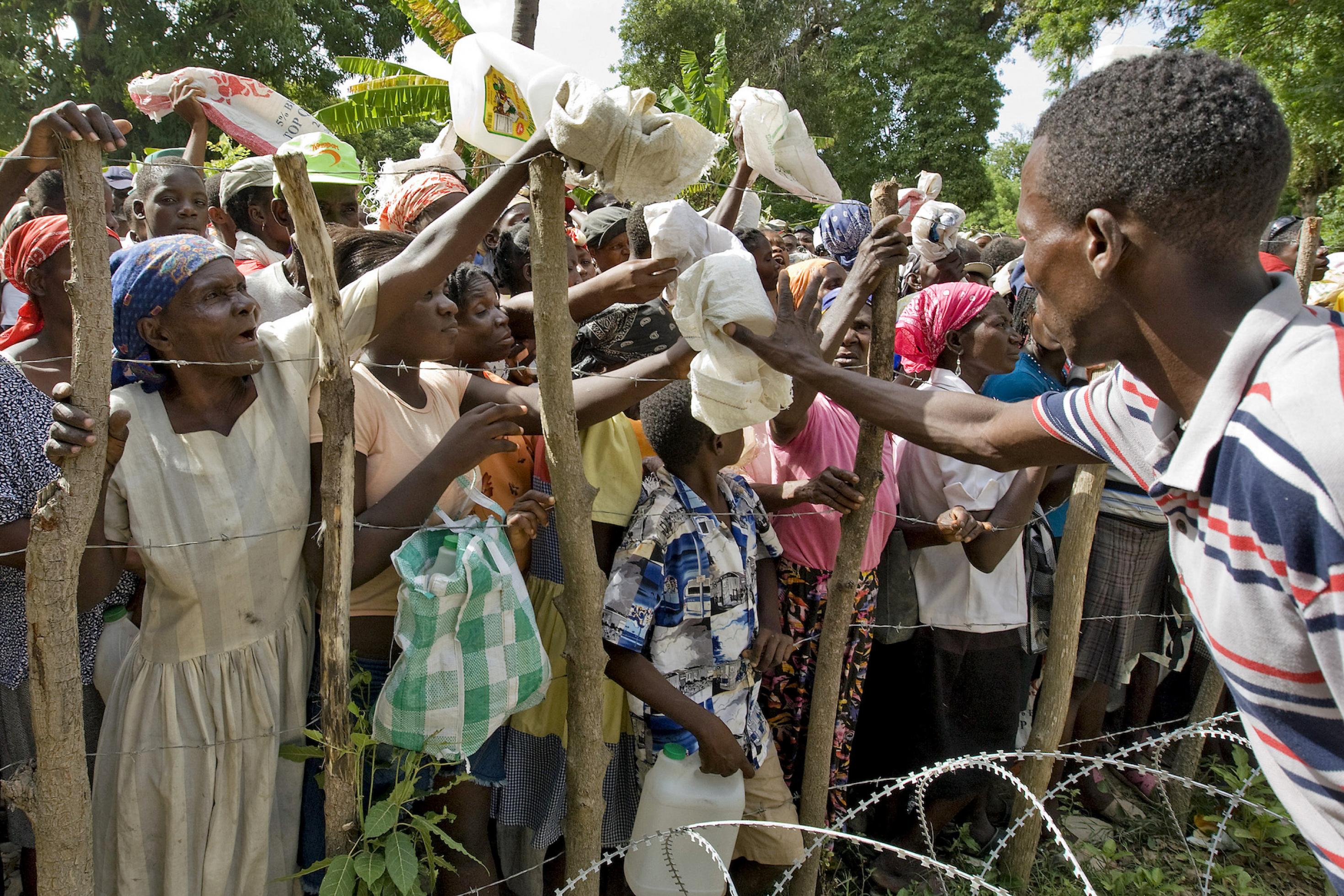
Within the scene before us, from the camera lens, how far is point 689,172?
1908 mm

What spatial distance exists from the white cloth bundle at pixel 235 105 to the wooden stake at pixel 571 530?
273 centimetres

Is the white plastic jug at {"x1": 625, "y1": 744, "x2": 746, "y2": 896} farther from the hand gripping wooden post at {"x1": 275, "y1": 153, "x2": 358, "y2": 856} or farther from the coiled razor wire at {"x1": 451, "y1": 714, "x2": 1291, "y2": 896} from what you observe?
the hand gripping wooden post at {"x1": 275, "y1": 153, "x2": 358, "y2": 856}

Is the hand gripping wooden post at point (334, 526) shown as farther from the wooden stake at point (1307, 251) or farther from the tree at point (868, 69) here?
the tree at point (868, 69)

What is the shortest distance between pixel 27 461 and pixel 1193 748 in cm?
416

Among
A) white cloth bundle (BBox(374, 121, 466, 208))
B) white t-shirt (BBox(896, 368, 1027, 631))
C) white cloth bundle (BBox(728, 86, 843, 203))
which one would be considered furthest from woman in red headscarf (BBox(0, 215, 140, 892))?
white t-shirt (BBox(896, 368, 1027, 631))

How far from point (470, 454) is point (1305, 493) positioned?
60.5 inches

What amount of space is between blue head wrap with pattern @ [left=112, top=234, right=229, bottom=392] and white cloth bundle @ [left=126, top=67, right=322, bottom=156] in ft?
8.01

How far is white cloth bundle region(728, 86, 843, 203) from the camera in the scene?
3.08 metres

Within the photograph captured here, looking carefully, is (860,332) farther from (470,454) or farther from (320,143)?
(320,143)

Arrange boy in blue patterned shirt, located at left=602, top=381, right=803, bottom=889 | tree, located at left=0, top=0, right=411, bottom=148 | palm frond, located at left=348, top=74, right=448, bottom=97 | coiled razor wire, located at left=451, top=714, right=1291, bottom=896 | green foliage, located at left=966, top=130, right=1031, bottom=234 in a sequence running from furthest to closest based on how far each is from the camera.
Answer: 1. green foliage, located at left=966, top=130, right=1031, bottom=234
2. tree, located at left=0, top=0, right=411, bottom=148
3. palm frond, located at left=348, top=74, right=448, bottom=97
4. boy in blue patterned shirt, located at left=602, top=381, right=803, bottom=889
5. coiled razor wire, located at left=451, top=714, right=1291, bottom=896

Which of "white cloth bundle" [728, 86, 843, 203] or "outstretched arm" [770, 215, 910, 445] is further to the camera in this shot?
"white cloth bundle" [728, 86, 843, 203]

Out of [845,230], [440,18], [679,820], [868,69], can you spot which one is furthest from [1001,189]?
[679,820]

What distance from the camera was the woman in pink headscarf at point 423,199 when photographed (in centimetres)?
424

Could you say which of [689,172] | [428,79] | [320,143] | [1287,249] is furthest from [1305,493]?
[428,79]
